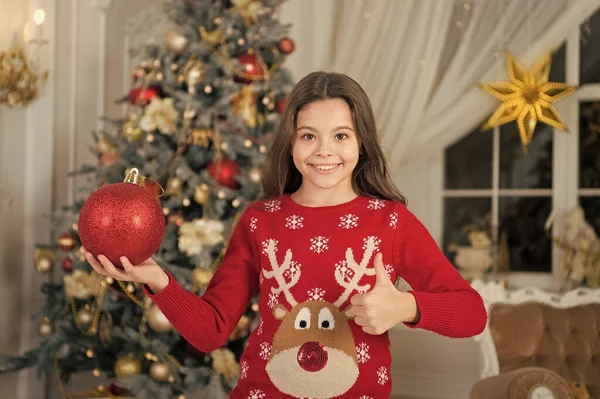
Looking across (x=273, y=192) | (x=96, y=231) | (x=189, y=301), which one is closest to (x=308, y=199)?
(x=273, y=192)

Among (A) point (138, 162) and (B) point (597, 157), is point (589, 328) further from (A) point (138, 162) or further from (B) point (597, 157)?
(A) point (138, 162)

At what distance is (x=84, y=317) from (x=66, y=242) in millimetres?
427

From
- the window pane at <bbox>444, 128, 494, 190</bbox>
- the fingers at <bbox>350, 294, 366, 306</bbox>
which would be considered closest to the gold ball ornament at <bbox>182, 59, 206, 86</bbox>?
the window pane at <bbox>444, 128, 494, 190</bbox>

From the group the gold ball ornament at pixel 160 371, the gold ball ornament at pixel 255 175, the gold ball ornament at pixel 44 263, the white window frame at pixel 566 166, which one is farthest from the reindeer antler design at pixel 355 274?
the white window frame at pixel 566 166

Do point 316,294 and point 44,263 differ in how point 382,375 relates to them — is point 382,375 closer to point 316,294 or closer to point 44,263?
point 316,294

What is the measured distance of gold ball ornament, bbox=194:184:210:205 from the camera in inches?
156

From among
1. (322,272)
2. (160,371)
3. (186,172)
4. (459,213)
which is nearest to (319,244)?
(322,272)

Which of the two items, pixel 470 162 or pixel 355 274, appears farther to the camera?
pixel 470 162

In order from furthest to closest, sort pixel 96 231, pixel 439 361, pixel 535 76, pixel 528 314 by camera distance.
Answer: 1. pixel 439 361
2. pixel 535 76
3. pixel 528 314
4. pixel 96 231

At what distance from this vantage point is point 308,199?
6.63ft

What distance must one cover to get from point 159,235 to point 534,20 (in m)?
3.84

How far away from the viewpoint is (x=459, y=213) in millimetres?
5324

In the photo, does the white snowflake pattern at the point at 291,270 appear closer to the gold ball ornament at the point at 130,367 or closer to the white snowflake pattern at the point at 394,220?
the white snowflake pattern at the point at 394,220

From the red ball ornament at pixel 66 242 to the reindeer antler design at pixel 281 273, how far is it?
2.65 metres
